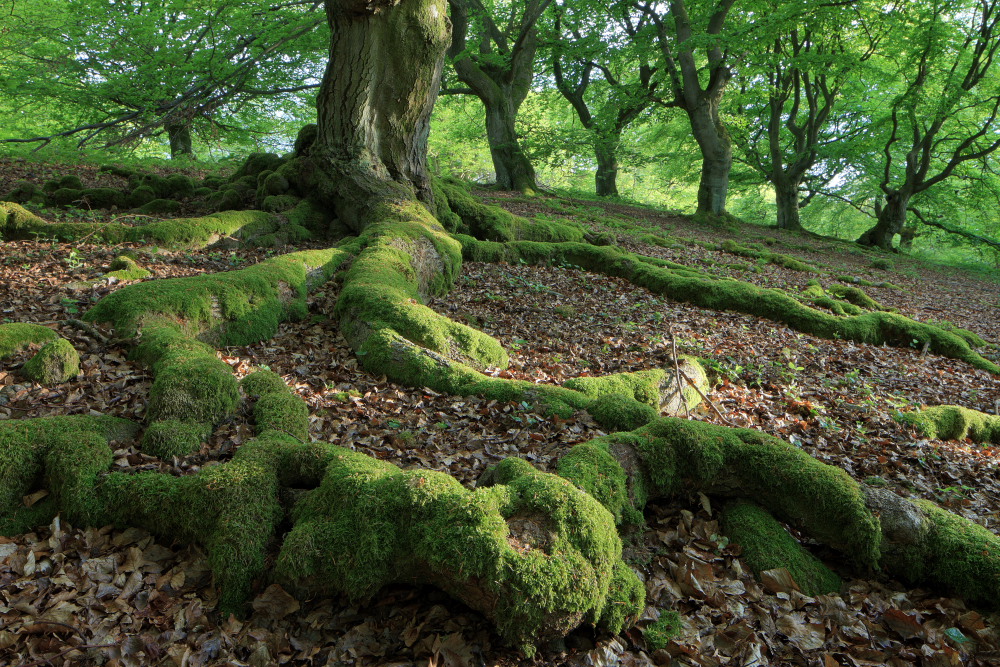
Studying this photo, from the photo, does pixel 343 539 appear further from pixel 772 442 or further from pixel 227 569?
pixel 772 442

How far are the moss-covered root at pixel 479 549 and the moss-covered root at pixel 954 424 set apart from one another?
548cm

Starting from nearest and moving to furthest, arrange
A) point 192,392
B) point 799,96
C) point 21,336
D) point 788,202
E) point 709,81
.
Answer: point 192,392, point 21,336, point 709,81, point 799,96, point 788,202

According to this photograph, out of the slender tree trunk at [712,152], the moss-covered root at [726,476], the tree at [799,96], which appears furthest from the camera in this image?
the slender tree trunk at [712,152]

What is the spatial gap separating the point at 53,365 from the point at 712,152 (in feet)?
71.4

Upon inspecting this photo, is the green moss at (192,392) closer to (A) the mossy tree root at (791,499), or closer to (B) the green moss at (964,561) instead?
(A) the mossy tree root at (791,499)

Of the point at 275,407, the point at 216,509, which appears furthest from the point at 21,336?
the point at 216,509

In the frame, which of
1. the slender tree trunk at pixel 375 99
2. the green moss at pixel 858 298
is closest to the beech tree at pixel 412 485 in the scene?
the slender tree trunk at pixel 375 99

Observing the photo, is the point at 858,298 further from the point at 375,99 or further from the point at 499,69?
the point at 499,69

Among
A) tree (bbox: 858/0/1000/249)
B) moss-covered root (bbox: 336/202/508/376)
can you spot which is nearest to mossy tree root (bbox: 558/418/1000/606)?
moss-covered root (bbox: 336/202/508/376)

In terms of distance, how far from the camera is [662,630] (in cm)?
310

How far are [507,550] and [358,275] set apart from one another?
5.28m

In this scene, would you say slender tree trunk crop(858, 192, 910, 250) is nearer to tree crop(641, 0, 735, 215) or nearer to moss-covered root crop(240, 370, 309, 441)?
tree crop(641, 0, 735, 215)

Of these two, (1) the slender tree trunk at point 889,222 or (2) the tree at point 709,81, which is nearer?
(2) the tree at point 709,81

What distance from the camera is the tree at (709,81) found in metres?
19.6
